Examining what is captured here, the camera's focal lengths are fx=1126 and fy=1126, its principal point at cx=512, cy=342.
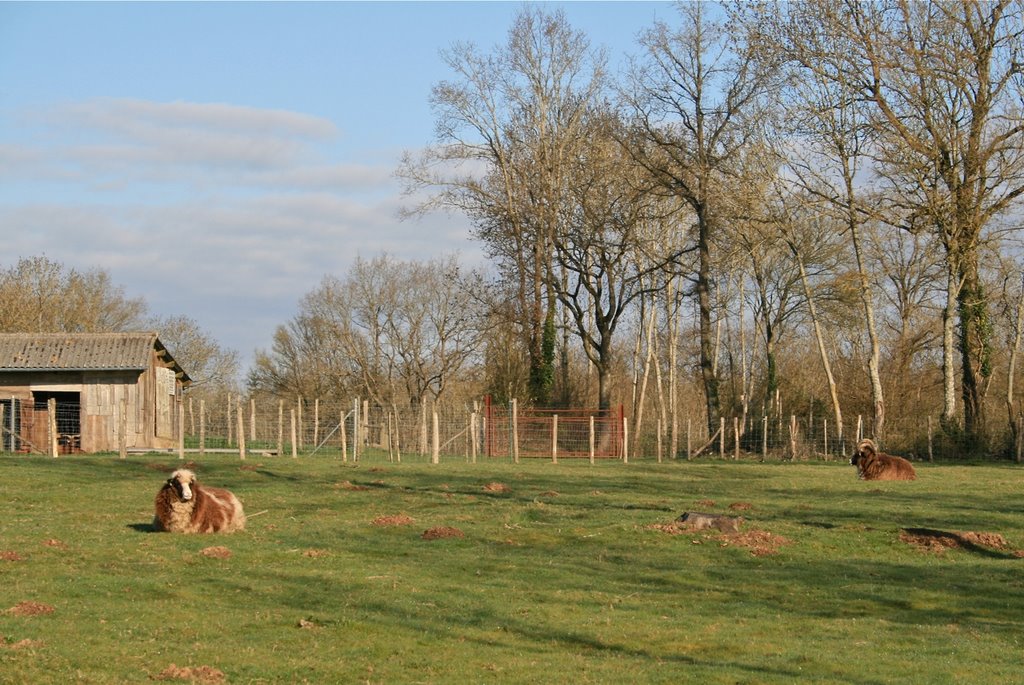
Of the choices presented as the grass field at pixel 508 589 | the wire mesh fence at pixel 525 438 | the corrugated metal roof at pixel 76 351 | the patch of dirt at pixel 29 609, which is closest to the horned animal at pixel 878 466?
the grass field at pixel 508 589

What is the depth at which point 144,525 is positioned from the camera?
1833cm

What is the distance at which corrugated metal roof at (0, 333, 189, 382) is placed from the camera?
42062 millimetres

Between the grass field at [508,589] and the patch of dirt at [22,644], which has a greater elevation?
the patch of dirt at [22,644]

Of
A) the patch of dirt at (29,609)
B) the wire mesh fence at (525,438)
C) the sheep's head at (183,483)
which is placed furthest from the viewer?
the wire mesh fence at (525,438)

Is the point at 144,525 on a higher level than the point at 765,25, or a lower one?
lower

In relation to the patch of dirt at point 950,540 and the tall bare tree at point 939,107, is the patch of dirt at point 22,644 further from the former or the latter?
the tall bare tree at point 939,107

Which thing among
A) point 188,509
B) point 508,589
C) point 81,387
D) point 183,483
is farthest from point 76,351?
point 508,589

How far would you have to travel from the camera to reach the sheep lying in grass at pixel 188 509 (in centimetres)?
1722

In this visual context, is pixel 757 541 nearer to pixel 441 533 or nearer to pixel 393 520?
pixel 441 533

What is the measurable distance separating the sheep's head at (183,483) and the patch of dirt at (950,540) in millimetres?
11273

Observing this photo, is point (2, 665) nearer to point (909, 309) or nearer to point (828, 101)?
point (828, 101)

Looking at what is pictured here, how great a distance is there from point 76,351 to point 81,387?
1466 millimetres

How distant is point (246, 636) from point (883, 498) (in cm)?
1663

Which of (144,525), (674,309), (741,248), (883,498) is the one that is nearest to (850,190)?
(741,248)
